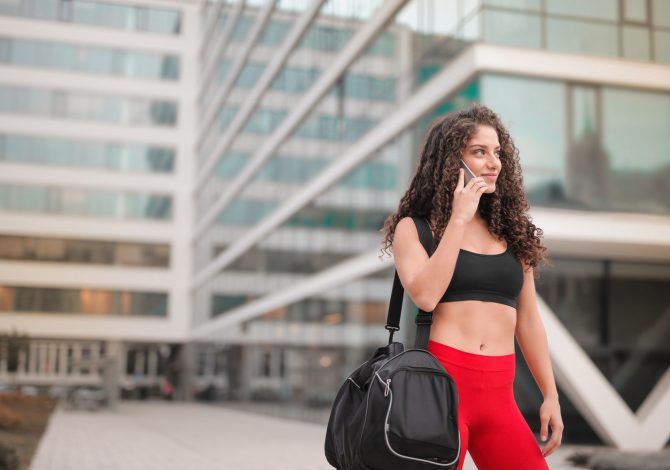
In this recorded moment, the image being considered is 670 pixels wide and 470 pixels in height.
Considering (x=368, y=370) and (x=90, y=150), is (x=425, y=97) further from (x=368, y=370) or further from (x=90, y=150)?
(x=90, y=150)

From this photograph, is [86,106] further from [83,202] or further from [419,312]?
[419,312]

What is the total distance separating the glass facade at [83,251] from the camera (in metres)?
53.4

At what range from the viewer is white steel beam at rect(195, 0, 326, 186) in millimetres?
30234

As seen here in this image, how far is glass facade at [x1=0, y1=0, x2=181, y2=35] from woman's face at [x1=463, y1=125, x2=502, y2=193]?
184 ft

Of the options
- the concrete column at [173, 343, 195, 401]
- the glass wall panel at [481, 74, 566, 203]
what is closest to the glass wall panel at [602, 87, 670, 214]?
the glass wall panel at [481, 74, 566, 203]

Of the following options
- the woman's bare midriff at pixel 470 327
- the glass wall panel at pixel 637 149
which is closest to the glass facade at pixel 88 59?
the glass wall panel at pixel 637 149

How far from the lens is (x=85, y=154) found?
2181 inches

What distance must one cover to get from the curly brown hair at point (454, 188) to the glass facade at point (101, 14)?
5602 cm

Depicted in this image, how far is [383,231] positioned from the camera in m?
3.50

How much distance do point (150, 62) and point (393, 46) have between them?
37.2 metres

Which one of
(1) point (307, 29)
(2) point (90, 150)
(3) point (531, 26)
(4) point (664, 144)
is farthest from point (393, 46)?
(2) point (90, 150)

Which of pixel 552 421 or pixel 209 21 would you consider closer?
pixel 552 421

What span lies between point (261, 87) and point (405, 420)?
35.5 m

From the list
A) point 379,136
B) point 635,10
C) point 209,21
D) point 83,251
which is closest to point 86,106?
point 83,251
